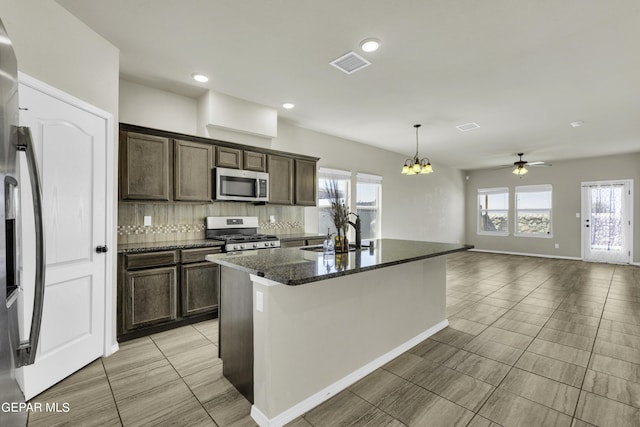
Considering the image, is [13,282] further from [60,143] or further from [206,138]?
[206,138]

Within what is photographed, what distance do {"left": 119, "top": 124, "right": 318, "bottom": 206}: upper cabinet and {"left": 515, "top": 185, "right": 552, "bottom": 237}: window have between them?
306 inches

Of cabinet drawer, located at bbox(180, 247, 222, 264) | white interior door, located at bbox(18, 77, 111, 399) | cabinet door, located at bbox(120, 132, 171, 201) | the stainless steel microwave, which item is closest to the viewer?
white interior door, located at bbox(18, 77, 111, 399)

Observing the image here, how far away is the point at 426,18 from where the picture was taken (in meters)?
2.30

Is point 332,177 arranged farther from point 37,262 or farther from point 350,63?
point 37,262

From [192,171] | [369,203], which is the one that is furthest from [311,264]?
[369,203]

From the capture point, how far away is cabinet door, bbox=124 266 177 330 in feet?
9.54

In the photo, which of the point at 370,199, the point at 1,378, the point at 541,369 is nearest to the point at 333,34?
the point at 1,378

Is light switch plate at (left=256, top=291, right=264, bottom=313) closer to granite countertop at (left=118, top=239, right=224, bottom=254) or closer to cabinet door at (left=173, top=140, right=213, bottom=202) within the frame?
granite countertop at (left=118, top=239, right=224, bottom=254)

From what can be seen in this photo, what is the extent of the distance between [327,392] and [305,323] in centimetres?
55

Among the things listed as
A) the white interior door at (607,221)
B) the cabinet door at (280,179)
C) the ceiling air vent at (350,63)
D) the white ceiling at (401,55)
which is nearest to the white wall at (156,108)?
the white ceiling at (401,55)

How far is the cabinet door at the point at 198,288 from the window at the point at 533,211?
918 cm

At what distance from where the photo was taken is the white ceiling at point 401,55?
223cm

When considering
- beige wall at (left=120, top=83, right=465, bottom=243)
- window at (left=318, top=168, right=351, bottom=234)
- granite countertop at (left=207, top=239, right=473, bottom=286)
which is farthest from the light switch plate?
window at (left=318, top=168, right=351, bottom=234)

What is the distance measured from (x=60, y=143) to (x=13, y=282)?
1.88 metres
